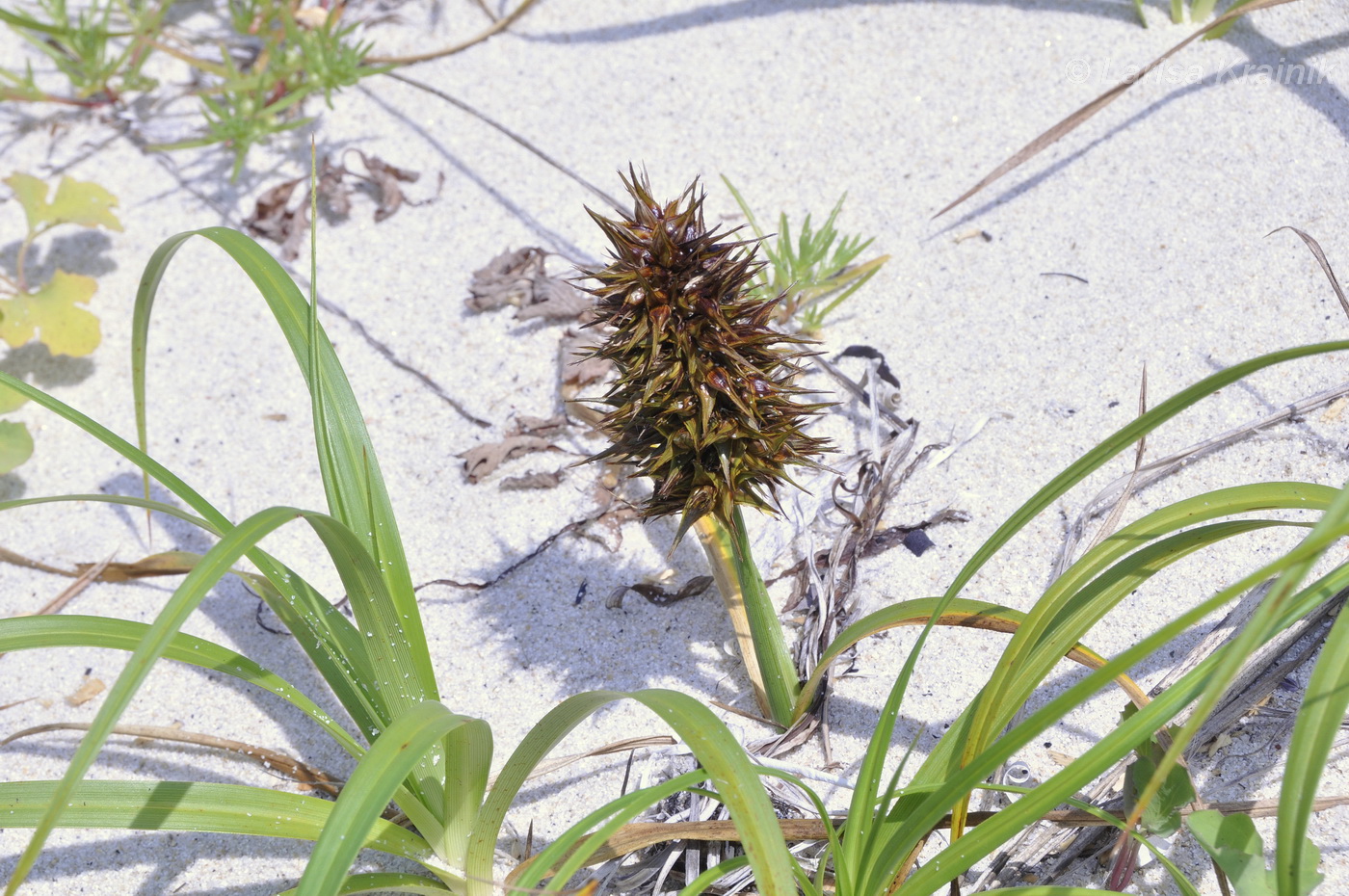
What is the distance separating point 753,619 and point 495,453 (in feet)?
2.91

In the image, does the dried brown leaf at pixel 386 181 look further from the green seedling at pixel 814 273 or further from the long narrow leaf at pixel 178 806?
the long narrow leaf at pixel 178 806

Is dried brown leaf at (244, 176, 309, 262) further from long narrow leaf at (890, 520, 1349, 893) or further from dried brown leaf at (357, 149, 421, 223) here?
long narrow leaf at (890, 520, 1349, 893)

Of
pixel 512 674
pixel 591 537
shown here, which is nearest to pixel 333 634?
pixel 512 674

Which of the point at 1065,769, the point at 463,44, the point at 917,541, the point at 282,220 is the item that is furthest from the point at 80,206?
the point at 1065,769

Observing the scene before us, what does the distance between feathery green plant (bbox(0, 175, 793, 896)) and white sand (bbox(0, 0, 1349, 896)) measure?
0.29 metres

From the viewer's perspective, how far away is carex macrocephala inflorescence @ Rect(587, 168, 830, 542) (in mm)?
1299

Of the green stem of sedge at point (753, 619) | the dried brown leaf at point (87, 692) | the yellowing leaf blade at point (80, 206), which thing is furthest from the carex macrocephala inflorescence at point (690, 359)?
the yellowing leaf blade at point (80, 206)

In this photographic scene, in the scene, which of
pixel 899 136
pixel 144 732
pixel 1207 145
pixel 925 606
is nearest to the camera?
pixel 925 606

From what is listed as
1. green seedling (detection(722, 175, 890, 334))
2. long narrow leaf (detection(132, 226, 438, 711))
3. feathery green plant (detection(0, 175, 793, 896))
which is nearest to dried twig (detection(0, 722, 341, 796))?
feathery green plant (detection(0, 175, 793, 896))

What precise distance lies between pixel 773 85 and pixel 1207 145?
118 centimetres

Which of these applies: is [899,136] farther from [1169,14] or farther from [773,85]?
[1169,14]

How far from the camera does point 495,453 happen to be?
2287mm

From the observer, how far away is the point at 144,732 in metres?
1.84

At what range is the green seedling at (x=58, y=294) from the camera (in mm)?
2514
